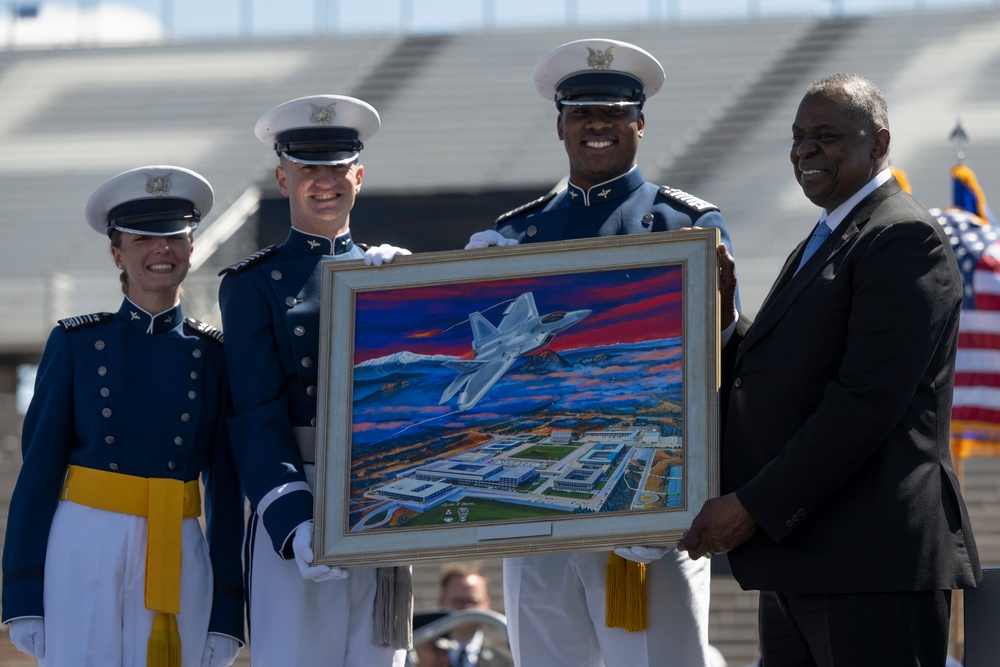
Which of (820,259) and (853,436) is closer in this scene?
(853,436)

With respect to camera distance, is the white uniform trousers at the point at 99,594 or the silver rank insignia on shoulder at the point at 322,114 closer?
the white uniform trousers at the point at 99,594

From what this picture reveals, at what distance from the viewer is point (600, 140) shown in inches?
156

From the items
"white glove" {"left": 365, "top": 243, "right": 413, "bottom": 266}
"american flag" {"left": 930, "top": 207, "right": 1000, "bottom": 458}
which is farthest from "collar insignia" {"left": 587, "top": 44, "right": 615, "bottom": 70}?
"american flag" {"left": 930, "top": 207, "right": 1000, "bottom": 458}

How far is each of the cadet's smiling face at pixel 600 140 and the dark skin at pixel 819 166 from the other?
Answer: 0.64 meters

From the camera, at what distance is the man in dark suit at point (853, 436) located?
3.13 m

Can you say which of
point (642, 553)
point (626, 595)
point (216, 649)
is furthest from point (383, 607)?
point (642, 553)

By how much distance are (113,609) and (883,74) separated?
1657 cm

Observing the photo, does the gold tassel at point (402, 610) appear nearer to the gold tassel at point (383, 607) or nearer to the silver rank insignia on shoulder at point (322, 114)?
the gold tassel at point (383, 607)

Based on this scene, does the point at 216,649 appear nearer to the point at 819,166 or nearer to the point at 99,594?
the point at 99,594

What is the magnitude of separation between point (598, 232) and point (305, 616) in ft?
4.18

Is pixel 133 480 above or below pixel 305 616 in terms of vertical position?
above

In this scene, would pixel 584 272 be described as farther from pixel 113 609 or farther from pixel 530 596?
pixel 113 609

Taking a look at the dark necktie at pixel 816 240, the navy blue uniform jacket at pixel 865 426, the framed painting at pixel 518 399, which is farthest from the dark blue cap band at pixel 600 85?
the navy blue uniform jacket at pixel 865 426

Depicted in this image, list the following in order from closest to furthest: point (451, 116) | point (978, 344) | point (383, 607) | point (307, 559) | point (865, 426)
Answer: point (865, 426) → point (307, 559) → point (383, 607) → point (978, 344) → point (451, 116)
